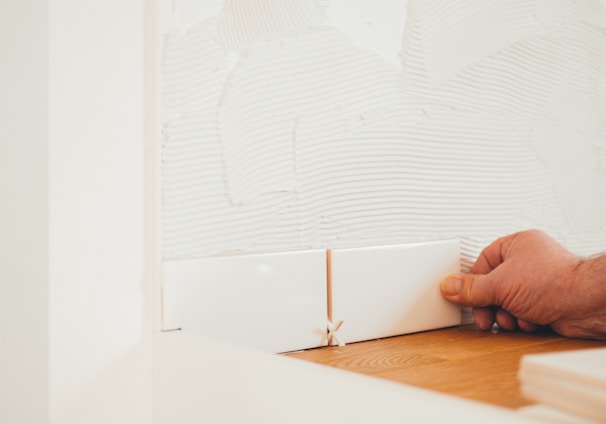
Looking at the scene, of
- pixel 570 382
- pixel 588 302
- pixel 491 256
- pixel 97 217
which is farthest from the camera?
pixel 491 256

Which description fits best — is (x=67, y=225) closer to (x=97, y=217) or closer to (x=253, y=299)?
(x=97, y=217)

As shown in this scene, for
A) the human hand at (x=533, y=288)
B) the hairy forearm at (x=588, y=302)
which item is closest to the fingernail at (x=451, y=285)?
the human hand at (x=533, y=288)

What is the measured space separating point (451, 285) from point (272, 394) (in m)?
0.38

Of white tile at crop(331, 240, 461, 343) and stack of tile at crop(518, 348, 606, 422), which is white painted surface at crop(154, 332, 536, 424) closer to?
stack of tile at crop(518, 348, 606, 422)

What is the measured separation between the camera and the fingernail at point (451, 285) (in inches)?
28.5

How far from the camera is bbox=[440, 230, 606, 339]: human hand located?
25.1 inches

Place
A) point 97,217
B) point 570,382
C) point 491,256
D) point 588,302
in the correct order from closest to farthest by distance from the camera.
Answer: point 570,382, point 97,217, point 588,302, point 491,256

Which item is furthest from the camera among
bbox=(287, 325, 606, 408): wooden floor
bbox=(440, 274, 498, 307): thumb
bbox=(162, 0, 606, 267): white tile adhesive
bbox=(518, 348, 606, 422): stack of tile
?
bbox=(440, 274, 498, 307): thumb

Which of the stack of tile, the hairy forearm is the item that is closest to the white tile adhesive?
the hairy forearm

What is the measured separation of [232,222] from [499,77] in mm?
Result: 457

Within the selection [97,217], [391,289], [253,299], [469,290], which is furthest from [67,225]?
[469,290]

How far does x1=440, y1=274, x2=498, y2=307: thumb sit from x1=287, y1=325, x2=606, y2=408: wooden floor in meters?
0.04

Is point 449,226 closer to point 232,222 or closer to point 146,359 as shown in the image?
point 232,222

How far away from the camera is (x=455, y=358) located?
0.57m
